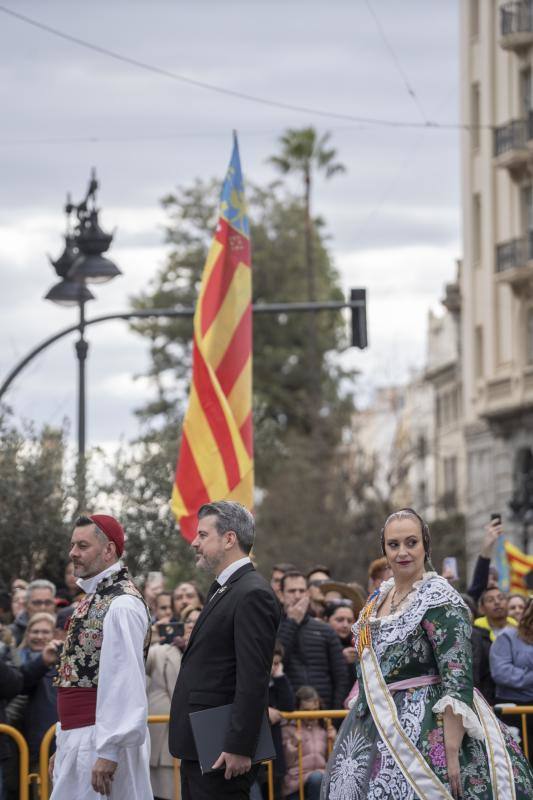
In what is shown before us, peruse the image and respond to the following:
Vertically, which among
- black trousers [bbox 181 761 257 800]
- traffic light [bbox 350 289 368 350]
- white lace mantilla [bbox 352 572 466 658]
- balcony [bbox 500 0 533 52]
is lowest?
black trousers [bbox 181 761 257 800]

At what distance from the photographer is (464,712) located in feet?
21.1

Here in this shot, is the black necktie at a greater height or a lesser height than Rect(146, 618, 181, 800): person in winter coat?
greater

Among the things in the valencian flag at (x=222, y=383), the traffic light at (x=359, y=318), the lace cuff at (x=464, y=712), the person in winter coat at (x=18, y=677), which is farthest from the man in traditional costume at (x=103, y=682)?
the traffic light at (x=359, y=318)

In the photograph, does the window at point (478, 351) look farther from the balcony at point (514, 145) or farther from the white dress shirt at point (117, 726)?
the white dress shirt at point (117, 726)

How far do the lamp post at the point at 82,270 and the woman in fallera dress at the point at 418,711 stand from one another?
11190 millimetres

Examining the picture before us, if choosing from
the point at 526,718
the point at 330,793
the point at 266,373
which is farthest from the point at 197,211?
the point at 330,793

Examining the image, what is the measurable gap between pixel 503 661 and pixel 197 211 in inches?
1573

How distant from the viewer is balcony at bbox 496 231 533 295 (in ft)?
141

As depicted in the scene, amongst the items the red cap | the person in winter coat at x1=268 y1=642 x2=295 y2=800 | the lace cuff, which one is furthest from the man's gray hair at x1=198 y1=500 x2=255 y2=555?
the person in winter coat at x1=268 y1=642 x2=295 y2=800

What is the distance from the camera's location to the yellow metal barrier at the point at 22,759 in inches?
373

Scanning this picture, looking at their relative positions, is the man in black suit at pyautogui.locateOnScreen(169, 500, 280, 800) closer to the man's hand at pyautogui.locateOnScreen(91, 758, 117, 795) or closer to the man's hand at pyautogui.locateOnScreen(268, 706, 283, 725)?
the man's hand at pyautogui.locateOnScreen(91, 758, 117, 795)

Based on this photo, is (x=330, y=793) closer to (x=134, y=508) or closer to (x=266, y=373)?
(x=134, y=508)

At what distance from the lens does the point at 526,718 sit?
1063cm

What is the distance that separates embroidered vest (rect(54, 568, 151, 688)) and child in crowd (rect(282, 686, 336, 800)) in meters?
3.43
